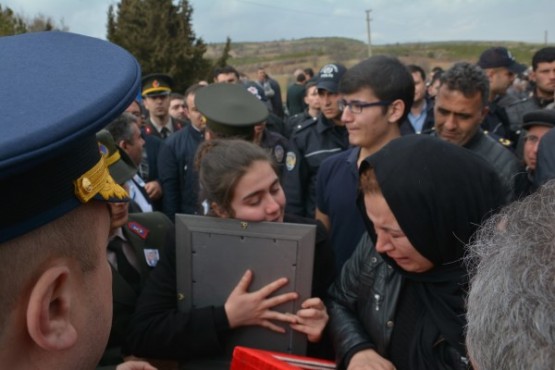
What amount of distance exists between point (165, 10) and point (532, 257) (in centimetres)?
2605

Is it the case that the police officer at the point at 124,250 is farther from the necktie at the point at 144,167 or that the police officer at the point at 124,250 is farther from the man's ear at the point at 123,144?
the necktie at the point at 144,167

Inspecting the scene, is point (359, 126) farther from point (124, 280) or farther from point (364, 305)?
point (124, 280)

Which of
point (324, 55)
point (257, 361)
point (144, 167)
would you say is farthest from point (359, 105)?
point (324, 55)

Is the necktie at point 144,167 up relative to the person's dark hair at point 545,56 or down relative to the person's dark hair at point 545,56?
down

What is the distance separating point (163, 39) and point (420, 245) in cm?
2497

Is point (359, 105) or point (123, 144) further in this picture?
point (123, 144)

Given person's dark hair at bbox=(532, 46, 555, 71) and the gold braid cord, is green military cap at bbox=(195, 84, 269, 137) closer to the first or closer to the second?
the gold braid cord

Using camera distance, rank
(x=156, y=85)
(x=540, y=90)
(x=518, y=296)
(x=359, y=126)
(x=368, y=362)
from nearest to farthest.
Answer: (x=518, y=296), (x=368, y=362), (x=359, y=126), (x=540, y=90), (x=156, y=85)

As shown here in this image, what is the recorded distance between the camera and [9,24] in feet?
47.2

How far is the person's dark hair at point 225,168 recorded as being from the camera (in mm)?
2182

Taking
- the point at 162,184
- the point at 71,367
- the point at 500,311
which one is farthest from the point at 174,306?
the point at 162,184

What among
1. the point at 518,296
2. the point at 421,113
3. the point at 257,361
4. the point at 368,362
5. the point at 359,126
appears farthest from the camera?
the point at 421,113

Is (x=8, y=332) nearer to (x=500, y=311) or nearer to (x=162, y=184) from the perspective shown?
(x=500, y=311)

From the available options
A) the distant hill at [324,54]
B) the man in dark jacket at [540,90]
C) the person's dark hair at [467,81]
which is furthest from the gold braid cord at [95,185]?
the distant hill at [324,54]
